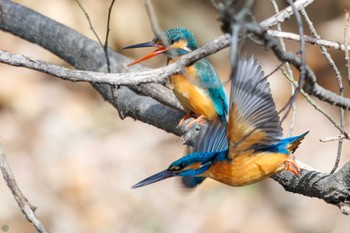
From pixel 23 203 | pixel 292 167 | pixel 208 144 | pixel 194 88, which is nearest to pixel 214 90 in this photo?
pixel 194 88

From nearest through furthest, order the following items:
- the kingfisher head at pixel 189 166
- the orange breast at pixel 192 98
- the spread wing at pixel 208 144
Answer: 1. the kingfisher head at pixel 189 166
2. the spread wing at pixel 208 144
3. the orange breast at pixel 192 98

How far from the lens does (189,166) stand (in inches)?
101

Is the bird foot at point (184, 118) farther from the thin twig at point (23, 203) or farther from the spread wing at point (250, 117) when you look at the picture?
the thin twig at point (23, 203)

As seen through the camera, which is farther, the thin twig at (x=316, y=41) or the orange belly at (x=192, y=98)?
the orange belly at (x=192, y=98)

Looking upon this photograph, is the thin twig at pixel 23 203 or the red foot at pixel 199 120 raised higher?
the thin twig at pixel 23 203

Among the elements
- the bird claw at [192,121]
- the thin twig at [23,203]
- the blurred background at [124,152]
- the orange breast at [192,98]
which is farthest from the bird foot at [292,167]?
the blurred background at [124,152]

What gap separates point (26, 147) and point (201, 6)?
2.00 metres

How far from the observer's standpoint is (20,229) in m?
5.29

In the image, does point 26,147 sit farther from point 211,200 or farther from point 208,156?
point 208,156

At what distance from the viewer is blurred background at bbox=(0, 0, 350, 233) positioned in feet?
17.9

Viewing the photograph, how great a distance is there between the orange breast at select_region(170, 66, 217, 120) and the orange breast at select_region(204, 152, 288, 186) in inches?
32.1

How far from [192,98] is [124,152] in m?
2.65

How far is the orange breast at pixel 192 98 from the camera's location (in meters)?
3.34

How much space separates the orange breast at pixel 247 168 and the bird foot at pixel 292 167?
0.05 feet
